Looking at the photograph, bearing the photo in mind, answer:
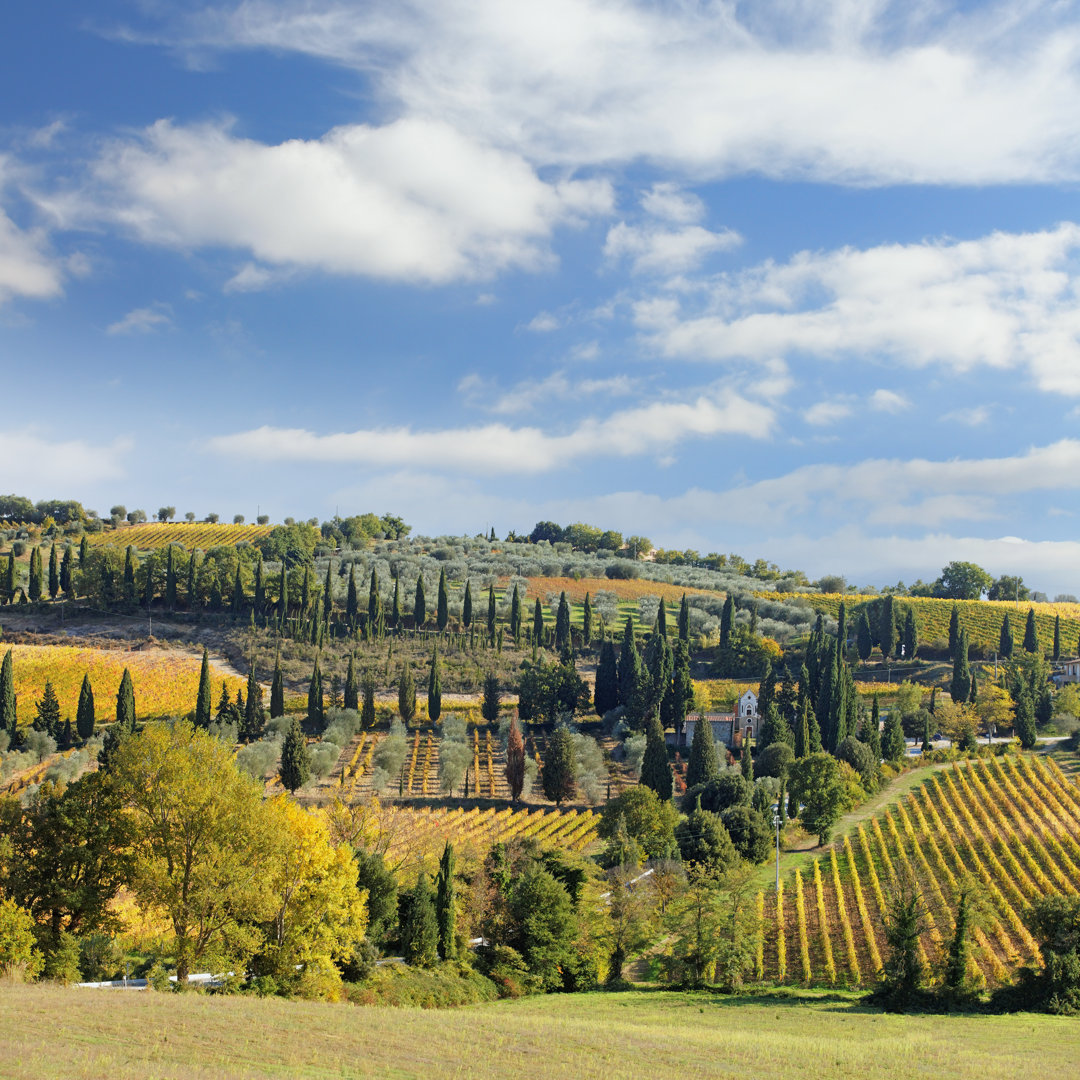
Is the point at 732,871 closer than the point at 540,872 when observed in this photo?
No

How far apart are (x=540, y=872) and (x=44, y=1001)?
21.6 metres

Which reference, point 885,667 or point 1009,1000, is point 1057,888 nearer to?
point 1009,1000

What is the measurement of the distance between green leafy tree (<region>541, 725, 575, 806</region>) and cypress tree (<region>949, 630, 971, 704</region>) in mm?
45875

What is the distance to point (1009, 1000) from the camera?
119ft

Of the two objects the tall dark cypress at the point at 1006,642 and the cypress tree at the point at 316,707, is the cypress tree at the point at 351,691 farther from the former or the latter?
the tall dark cypress at the point at 1006,642

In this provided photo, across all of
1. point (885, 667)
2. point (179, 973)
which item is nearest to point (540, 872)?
point (179, 973)

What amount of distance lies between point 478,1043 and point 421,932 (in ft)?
45.5

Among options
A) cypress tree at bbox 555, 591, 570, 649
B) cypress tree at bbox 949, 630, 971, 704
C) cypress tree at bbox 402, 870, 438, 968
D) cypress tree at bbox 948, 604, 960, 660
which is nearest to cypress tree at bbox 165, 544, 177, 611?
cypress tree at bbox 555, 591, 570, 649

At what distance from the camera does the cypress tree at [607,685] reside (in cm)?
9275

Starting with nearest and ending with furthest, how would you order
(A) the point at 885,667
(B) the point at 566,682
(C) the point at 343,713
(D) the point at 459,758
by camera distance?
(D) the point at 459,758, (C) the point at 343,713, (B) the point at 566,682, (A) the point at 885,667

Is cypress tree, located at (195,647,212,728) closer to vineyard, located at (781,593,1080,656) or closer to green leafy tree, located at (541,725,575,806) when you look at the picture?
green leafy tree, located at (541,725,575,806)

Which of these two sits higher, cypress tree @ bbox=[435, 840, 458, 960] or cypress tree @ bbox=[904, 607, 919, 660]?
cypress tree @ bbox=[904, 607, 919, 660]

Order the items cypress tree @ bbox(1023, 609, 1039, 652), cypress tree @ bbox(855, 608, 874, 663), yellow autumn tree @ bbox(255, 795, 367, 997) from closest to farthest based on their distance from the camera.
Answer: yellow autumn tree @ bbox(255, 795, 367, 997)
cypress tree @ bbox(1023, 609, 1039, 652)
cypress tree @ bbox(855, 608, 874, 663)

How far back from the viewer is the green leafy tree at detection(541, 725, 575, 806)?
69.4 metres
